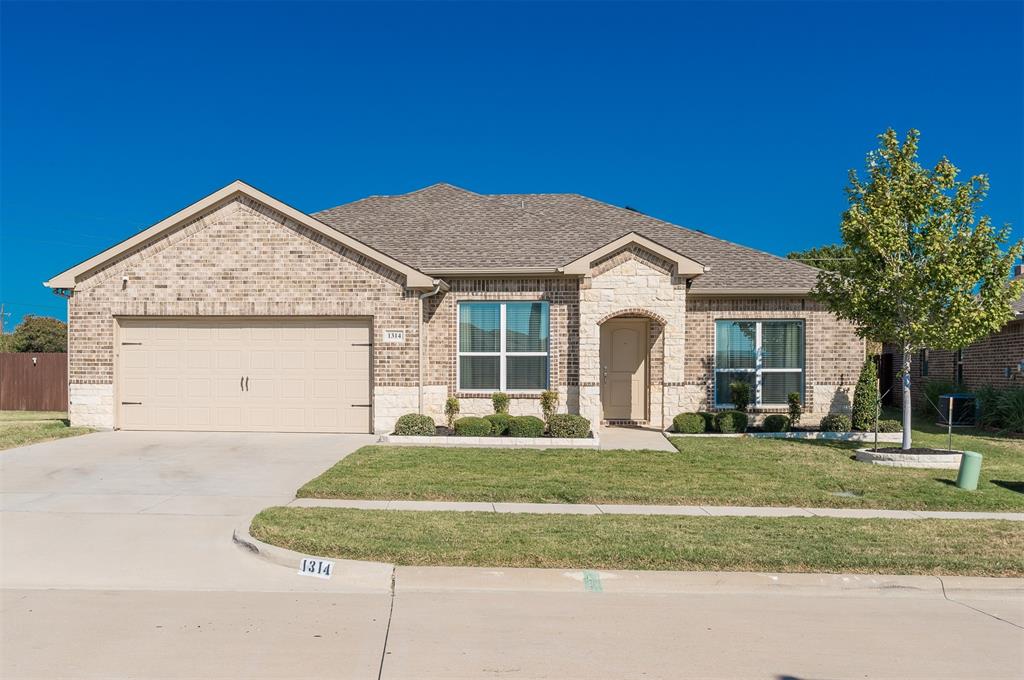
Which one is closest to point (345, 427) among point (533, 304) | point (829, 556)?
point (533, 304)

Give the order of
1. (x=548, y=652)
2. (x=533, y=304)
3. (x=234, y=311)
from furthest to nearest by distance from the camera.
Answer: (x=533, y=304) < (x=234, y=311) < (x=548, y=652)

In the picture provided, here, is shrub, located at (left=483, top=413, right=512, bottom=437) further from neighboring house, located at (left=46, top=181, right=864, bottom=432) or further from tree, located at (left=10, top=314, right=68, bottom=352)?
tree, located at (left=10, top=314, right=68, bottom=352)

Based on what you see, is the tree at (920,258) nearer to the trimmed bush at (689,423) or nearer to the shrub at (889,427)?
the shrub at (889,427)

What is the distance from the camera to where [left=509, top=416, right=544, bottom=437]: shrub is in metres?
14.5

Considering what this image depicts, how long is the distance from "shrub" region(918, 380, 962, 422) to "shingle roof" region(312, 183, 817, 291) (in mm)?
6984

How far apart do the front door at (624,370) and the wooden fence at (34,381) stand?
1715 centimetres

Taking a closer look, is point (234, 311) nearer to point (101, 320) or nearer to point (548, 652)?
point (101, 320)

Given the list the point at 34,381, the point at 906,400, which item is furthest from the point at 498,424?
the point at 34,381

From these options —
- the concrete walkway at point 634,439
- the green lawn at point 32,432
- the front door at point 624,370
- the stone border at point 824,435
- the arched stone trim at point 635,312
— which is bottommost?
the concrete walkway at point 634,439

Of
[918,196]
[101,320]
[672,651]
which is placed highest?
[918,196]

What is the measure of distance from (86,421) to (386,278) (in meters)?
7.19

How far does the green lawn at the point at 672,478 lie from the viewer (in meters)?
9.21

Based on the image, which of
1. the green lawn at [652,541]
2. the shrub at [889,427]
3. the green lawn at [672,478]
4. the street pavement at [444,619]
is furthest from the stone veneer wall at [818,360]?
the street pavement at [444,619]

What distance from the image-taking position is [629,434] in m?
15.6
